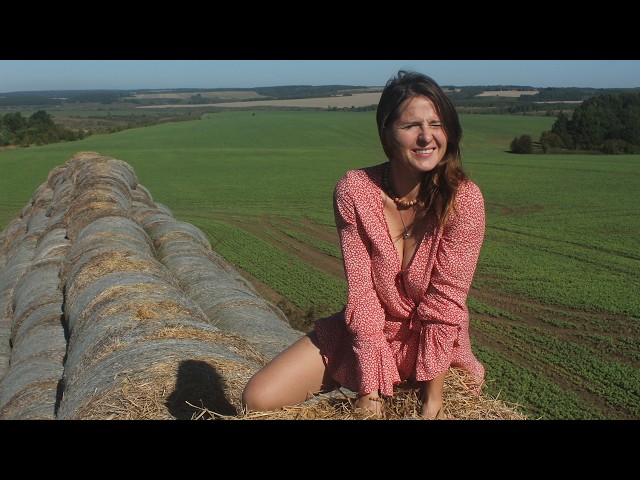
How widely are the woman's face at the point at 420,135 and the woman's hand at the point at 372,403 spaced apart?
125 centimetres

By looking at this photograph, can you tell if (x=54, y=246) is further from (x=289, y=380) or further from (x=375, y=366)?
(x=375, y=366)

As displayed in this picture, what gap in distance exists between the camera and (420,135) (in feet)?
11.3

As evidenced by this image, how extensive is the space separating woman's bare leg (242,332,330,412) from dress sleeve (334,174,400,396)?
0.34m

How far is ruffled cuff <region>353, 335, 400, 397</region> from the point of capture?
3625mm

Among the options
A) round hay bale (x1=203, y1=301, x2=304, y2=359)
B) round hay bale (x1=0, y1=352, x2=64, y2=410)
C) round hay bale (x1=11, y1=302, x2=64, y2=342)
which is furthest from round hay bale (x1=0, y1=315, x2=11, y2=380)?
round hay bale (x1=203, y1=301, x2=304, y2=359)

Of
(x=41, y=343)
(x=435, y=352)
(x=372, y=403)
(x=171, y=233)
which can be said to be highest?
(x=435, y=352)

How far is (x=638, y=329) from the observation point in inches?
457

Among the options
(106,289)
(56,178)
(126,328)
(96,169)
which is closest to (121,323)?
(126,328)

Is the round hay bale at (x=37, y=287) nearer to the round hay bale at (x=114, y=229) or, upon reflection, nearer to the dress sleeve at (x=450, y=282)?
the round hay bale at (x=114, y=229)

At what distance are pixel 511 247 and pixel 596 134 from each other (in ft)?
127

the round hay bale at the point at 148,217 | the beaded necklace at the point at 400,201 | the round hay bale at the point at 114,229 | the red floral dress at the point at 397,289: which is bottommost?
the round hay bale at the point at 148,217

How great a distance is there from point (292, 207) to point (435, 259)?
23.9 m

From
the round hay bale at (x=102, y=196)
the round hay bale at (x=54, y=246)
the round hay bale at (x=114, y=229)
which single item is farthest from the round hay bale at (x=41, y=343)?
the round hay bale at (x=102, y=196)

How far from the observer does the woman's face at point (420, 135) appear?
3.45 meters
